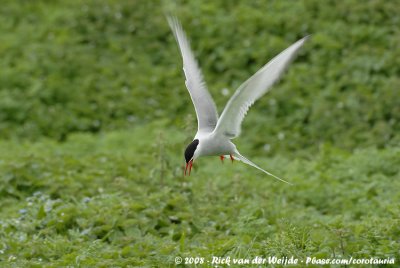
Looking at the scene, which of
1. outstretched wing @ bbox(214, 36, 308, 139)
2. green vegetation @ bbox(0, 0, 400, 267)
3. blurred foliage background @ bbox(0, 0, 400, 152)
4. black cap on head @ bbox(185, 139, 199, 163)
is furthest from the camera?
blurred foliage background @ bbox(0, 0, 400, 152)

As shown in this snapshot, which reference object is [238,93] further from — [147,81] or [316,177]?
[147,81]

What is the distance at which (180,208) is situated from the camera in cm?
671

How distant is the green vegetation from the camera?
5.91 meters

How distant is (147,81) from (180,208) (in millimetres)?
5271

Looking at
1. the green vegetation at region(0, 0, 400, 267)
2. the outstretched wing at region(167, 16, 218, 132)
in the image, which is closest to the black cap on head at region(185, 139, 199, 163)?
the outstretched wing at region(167, 16, 218, 132)

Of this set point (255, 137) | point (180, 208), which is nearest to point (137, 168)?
point (180, 208)

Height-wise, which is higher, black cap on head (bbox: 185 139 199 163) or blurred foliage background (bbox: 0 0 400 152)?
blurred foliage background (bbox: 0 0 400 152)

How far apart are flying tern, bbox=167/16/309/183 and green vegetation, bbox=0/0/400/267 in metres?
0.50

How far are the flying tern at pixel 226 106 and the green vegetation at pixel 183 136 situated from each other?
19.8 inches

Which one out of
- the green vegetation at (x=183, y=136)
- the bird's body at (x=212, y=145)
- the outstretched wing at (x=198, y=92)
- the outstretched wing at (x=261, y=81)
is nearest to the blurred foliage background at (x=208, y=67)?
the green vegetation at (x=183, y=136)

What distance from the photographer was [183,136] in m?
9.73

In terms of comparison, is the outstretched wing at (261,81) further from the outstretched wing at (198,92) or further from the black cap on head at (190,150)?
the outstretched wing at (198,92)

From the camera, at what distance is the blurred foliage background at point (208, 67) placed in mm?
10094

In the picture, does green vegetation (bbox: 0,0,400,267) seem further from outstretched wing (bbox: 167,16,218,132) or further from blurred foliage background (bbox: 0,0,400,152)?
outstretched wing (bbox: 167,16,218,132)
